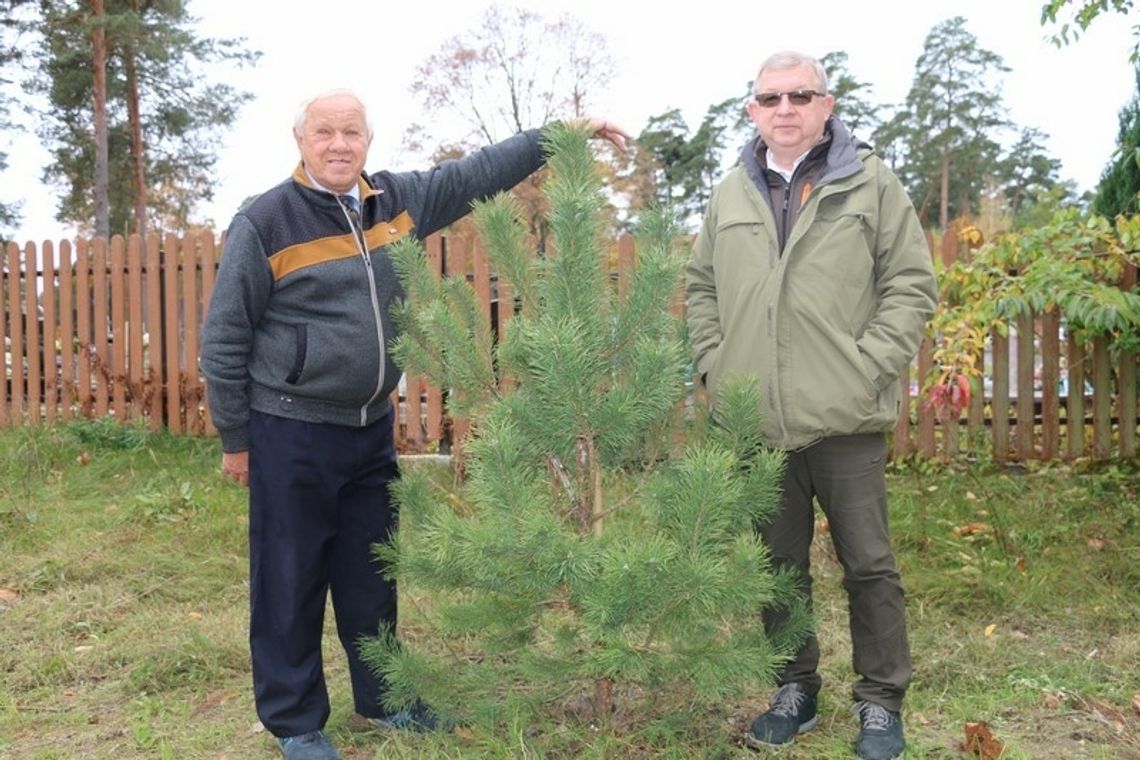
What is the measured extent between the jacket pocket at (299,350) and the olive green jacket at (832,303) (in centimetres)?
112

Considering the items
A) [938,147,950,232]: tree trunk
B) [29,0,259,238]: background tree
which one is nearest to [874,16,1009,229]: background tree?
[938,147,950,232]: tree trunk

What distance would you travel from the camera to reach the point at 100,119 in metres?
18.1

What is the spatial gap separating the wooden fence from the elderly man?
3180 millimetres

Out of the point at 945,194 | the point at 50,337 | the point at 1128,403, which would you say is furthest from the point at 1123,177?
the point at 945,194

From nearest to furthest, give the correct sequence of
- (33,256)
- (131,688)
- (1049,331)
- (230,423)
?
(230,423) < (131,688) < (1049,331) < (33,256)

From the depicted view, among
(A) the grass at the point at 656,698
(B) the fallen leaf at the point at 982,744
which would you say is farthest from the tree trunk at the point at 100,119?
(B) the fallen leaf at the point at 982,744

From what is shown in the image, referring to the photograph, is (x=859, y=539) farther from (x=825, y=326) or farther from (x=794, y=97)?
(x=794, y=97)

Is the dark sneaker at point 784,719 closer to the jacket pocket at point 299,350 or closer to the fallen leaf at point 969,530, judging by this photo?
the jacket pocket at point 299,350

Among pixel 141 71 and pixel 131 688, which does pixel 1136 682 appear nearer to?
pixel 131 688

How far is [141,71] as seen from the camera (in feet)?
67.9

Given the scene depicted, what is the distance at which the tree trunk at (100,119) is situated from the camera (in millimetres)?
17719

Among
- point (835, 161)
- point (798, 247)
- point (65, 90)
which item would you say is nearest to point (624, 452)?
point (798, 247)

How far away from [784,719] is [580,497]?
0.90m

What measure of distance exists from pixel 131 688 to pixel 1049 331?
5.49 m
